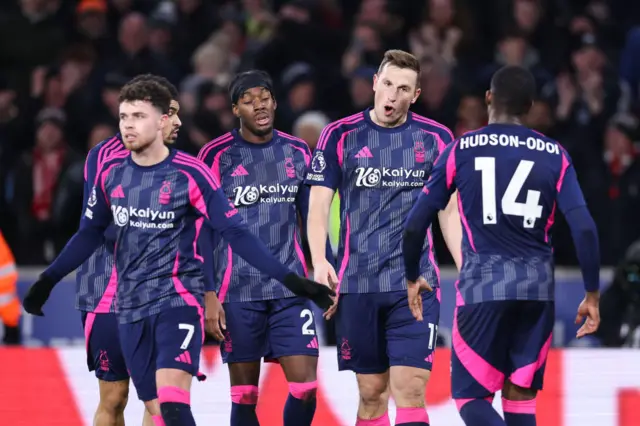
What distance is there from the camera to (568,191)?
705 cm

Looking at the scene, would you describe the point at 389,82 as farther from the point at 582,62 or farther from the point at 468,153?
the point at 582,62

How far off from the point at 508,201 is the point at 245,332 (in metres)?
1.86

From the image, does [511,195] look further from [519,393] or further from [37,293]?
[37,293]

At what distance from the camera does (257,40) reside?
14.0 metres

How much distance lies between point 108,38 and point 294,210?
6.24 m

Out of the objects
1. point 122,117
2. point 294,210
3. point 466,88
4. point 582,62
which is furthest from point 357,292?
point 582,62

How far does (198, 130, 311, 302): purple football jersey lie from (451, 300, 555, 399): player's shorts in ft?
4.41

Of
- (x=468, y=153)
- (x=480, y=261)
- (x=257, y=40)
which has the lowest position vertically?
(x=480, y=261)

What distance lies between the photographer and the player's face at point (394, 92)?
26.1 feet

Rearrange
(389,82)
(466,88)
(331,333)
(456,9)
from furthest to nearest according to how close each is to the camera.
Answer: (456,9) → (466,88) → (331,333) → (389,82)

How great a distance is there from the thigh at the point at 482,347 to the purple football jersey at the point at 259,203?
132cm

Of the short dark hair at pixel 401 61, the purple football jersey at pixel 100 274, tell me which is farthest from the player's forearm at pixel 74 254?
the short dark hair at pixel 401 61

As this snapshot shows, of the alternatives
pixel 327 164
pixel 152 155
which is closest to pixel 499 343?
pixel 327 164

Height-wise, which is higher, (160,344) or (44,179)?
(44,179)
